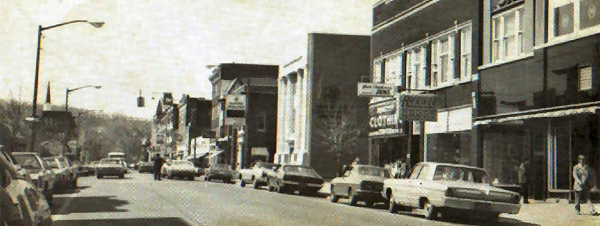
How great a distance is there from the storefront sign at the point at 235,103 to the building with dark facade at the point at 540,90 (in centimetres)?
5053

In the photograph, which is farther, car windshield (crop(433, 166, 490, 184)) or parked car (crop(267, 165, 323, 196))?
parked car (crop(267, 165, 323, 196))

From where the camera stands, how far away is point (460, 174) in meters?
21.8

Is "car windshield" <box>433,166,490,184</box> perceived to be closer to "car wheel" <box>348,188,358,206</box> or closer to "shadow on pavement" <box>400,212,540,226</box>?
"shadow on pavement" <box>400,212,540,226</box>

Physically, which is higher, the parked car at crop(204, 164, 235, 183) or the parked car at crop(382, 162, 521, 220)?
the parked car at crop(382, 162, 521, 220)

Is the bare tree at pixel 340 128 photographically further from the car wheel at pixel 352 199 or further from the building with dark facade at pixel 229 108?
the car wheel at pixel 352 199

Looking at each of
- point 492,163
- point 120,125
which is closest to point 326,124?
point 492,163

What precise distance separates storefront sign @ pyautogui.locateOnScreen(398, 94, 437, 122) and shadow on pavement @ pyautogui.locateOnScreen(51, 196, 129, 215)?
42.5ft

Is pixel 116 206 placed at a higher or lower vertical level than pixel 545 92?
lower

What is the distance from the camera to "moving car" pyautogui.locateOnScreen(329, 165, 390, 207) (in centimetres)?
2747

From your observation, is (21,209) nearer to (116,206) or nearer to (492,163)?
(116,206)

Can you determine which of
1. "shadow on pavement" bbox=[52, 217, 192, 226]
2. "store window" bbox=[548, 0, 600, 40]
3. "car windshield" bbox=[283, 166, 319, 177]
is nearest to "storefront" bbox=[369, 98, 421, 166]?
"car windshield" bbox=[283, 166, 319, 177]

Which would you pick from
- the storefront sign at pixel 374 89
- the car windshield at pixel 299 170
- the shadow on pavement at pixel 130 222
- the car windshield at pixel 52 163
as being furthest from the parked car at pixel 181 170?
the shadow on pavement at pixel 130 222

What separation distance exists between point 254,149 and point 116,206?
59.0 metres

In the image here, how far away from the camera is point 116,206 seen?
22.9 metres
